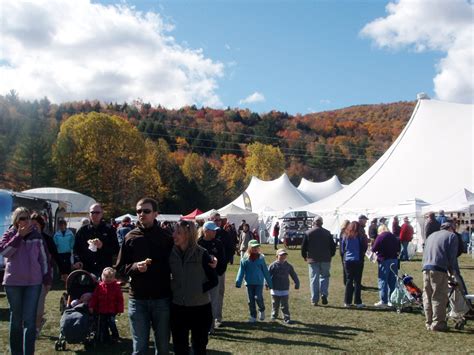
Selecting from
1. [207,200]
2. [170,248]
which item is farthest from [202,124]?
[170,248]

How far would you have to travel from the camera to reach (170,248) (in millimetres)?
4895

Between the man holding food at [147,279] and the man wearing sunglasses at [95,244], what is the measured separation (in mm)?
1983

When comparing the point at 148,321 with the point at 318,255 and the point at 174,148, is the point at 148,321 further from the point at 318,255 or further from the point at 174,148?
the point at 174,148

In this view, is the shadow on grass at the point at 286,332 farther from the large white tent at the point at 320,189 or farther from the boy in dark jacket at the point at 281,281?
the large white tent at the point at 320,189

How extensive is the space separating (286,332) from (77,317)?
3.02 meters

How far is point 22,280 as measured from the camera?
5590 millimetres

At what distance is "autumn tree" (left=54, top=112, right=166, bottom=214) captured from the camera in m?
45.7

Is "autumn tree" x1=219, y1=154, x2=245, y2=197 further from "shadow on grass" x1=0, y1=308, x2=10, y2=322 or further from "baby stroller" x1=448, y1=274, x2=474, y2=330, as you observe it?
"baby stroller" x1=448, y1=274, x2=474, y2=330

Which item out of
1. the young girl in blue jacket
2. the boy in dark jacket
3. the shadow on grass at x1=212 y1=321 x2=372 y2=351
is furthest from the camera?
the boy in dark jacket

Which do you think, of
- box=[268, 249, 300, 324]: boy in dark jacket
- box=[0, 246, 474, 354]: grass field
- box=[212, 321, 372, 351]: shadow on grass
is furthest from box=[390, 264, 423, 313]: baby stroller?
box=[268, 249, 300, 324]: boy in dark jacket

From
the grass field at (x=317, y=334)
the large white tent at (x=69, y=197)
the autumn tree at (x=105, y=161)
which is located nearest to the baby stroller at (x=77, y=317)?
the grass field at (x=317, y=334)

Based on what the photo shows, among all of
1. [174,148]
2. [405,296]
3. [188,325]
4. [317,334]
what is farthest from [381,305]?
[174,148]

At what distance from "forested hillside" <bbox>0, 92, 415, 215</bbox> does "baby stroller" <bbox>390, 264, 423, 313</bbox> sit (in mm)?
37737

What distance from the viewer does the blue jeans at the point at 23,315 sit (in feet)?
18.4
